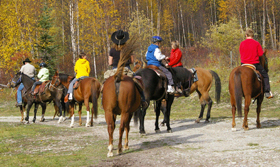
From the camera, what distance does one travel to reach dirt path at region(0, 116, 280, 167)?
20.7 ft

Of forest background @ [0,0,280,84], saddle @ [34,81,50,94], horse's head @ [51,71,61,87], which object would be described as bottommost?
saddle @ [34,81,50,94]

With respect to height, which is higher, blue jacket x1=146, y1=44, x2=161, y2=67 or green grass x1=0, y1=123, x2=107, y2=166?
blue jacket x1=146, y1=44, x2=161, y2=67

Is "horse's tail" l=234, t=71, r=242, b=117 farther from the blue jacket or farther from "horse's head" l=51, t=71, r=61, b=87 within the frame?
"horse's head" l=51, t=71, r=61, b=87

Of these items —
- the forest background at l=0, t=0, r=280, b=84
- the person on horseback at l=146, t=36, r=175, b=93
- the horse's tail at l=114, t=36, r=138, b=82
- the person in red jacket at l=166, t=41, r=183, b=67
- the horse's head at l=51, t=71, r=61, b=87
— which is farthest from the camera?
the forest background at l=0, t=0, r=280, b=84

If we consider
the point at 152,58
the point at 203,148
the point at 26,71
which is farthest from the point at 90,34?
the point at 203,148

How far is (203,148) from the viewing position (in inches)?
306

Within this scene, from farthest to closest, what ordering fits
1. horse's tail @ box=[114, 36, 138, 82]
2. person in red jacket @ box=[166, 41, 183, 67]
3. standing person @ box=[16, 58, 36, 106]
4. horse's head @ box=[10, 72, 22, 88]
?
horse's head @ box=[10, 72, 22, 88], standing person @ box=[16, 58, 36, 106], person in red jacket @ box=[166, 41, 183, 67], horse's tail @ box=[114, 36, 138, 82]

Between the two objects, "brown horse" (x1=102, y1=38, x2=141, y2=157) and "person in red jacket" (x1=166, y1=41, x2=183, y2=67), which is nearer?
"brown horse" (x1=102, y1=38, x2=141, y2=157)

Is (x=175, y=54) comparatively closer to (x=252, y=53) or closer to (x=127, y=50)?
(x=252, y=53)

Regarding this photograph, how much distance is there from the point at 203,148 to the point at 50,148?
4129 millimetres

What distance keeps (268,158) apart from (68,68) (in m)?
41.4

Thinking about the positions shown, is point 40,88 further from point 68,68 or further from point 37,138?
point 68,68

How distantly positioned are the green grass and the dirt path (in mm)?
603

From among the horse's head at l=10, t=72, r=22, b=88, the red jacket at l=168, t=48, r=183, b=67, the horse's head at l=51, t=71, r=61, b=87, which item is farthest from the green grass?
the horse's head at l=10, t=72, r=22, b=88
